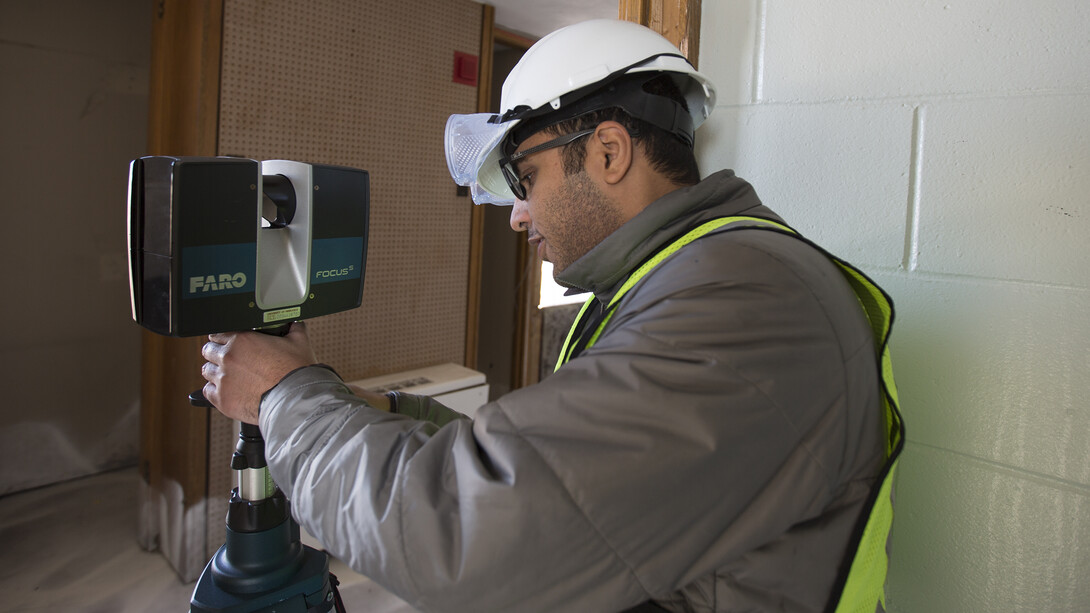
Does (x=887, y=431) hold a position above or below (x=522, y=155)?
below

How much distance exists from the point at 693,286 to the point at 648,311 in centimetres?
5

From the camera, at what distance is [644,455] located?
619 mm

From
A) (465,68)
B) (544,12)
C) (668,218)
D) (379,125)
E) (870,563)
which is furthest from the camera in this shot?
(544,12)

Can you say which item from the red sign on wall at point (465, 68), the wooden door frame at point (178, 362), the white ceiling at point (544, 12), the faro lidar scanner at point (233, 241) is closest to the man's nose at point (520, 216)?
the faro lidar scanner at point (233, 241)

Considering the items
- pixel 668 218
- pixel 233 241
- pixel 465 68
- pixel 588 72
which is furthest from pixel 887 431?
pixel 465 68

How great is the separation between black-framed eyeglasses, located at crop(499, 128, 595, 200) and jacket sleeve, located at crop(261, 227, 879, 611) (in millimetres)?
363

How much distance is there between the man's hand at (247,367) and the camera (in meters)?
0.85

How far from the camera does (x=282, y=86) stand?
2289mm

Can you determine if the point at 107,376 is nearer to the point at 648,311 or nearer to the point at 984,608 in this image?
the point at 648,311

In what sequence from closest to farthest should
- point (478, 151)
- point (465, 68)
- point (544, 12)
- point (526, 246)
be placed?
point (478, 151) < point (465, 68) < point (544, 12) < point (526, 246)

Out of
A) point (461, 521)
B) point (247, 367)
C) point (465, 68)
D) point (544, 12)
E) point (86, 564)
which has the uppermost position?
point (544, 12)

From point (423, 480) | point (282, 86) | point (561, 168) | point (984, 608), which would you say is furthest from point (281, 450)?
point (282, 86)

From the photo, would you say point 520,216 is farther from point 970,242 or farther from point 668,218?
point 970,242

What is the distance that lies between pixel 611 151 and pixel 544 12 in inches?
96.4
